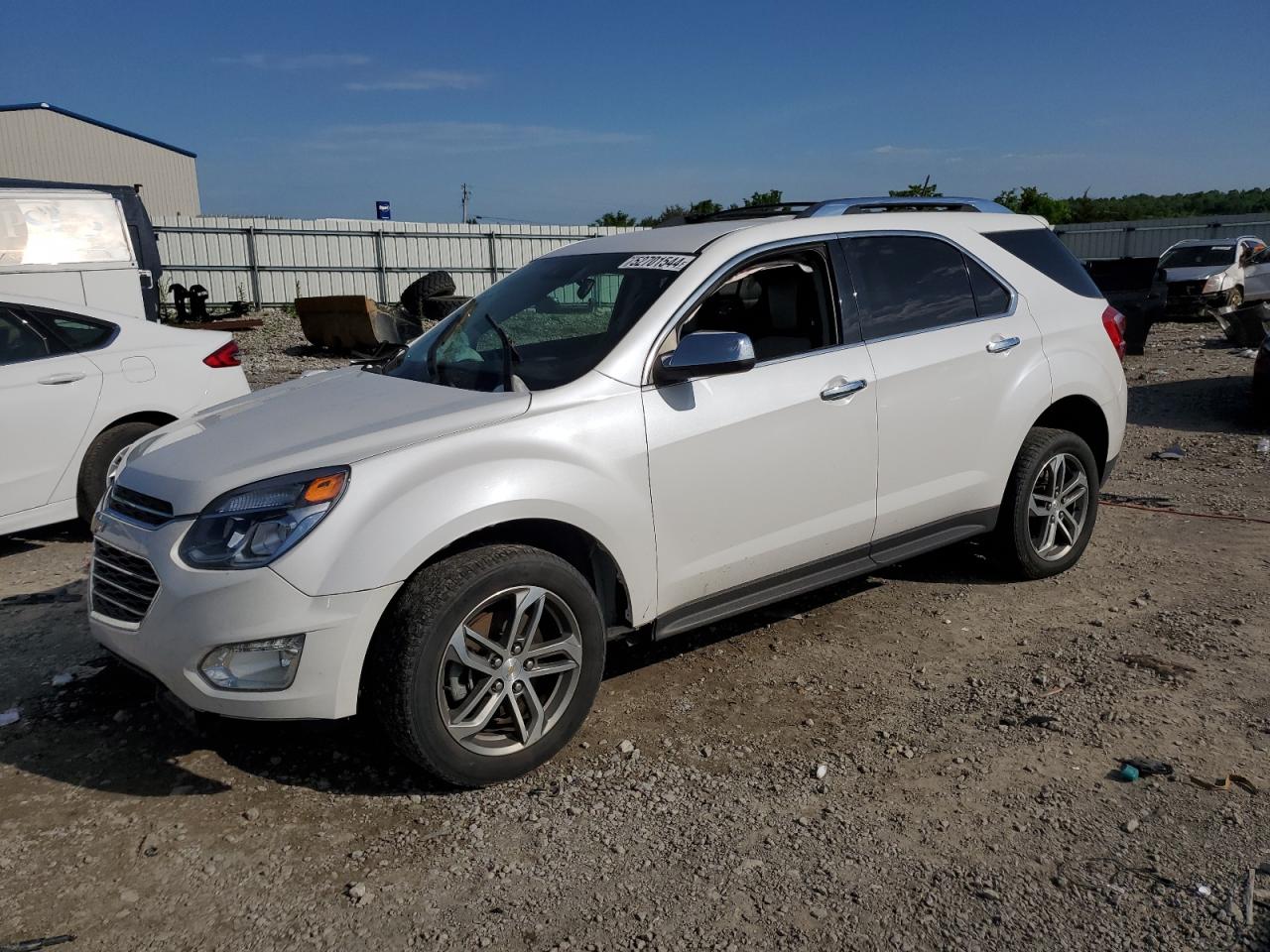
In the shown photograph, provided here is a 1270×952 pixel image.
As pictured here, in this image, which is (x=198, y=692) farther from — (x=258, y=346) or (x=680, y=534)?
(x=258, y=346)

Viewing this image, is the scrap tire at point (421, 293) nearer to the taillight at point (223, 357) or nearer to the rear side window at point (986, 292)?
the taillight at point (223, 357)

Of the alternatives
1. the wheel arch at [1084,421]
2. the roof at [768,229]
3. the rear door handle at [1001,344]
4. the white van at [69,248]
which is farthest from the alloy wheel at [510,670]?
the white van at [69,248]

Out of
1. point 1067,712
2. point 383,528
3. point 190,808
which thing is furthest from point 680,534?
point 190,808

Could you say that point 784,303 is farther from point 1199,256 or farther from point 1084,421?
point 1199,256

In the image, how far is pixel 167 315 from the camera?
22.5m

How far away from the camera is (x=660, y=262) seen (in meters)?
4.14

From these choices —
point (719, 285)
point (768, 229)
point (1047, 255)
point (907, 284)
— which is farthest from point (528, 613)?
point (1047, 255)

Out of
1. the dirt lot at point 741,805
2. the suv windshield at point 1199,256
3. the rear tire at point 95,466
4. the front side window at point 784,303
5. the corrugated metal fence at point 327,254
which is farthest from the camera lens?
the corrugated metal fence at point 327,254

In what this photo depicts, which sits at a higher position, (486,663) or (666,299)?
(666,299)

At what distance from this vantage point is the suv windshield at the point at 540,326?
3.84m

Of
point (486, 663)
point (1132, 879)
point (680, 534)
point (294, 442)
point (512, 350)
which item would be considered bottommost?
point (1132, 879)

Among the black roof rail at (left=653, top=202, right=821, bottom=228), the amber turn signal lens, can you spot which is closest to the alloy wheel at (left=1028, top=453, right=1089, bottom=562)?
the black roof rail at (left=653, top=202, right=821, bottom=228)

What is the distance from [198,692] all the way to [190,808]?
1.71 feet

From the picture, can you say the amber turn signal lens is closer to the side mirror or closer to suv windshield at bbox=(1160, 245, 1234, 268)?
the side mirror
